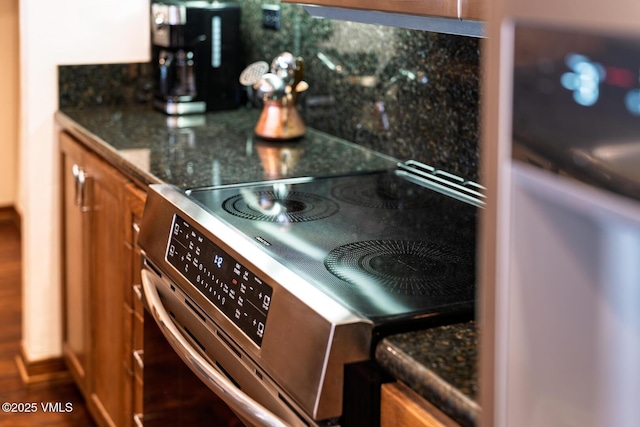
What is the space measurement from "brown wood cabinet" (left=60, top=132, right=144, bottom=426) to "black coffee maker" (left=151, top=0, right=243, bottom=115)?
15.4 inches

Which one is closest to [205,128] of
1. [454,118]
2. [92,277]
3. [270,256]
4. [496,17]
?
[92,277]

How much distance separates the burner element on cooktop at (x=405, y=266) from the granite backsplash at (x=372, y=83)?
18.6 inches

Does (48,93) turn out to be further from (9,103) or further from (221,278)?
(9,103)

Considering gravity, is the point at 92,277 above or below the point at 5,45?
below

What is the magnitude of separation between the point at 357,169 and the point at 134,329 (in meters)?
0.68

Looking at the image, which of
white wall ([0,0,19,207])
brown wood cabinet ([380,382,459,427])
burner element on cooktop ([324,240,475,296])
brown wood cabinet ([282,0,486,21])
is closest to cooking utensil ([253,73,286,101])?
brown wood cabinet ([282,0,486,21])

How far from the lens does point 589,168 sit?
603mm

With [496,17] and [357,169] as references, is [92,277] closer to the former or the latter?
[357,169]

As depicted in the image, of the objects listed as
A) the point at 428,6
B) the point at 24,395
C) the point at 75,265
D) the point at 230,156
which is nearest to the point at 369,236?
the point at 428,6

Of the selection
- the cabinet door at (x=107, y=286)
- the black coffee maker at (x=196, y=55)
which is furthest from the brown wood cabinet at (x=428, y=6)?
the black coffee maker at (x=196, y=55)

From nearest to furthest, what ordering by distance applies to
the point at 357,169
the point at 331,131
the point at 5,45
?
the point at 357,169 → the point at 331,131 → the point at 5,45

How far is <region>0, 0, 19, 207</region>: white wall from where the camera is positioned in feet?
15.6

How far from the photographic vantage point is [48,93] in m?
→ 2.86

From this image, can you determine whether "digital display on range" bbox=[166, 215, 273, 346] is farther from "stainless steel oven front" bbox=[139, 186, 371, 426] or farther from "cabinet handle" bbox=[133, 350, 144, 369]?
"cabinet handle" bbox=[133, 350, 144, 369]
